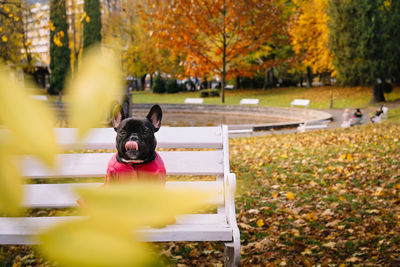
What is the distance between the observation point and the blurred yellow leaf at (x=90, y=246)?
0.19 metres

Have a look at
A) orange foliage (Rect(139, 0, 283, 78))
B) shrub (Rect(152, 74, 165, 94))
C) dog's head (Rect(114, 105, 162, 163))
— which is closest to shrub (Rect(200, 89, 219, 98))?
shrub (Rect(152, 74, 165, 94))

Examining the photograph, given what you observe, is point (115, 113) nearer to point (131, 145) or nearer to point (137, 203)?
point (137, 203)

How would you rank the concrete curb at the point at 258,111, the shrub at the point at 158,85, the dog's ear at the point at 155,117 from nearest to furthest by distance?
the dog's ear at the point at 155,117, the concrete curb at the point at 258,111, the shrub at the point at 158,85

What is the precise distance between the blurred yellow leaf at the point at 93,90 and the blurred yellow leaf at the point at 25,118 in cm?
2

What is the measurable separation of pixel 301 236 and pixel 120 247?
12.8 ft

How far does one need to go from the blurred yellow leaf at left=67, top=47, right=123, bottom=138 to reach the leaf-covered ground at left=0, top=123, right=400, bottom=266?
4.61 ft

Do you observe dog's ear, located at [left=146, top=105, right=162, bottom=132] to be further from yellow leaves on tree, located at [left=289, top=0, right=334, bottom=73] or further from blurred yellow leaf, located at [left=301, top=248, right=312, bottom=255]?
yellow leaves on tree, located at [left=289, top=0, right=334, bottom=73]

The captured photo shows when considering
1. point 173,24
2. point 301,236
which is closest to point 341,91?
point 173,24

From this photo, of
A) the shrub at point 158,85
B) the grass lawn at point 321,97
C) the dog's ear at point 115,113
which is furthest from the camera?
the shrub at point 158,85

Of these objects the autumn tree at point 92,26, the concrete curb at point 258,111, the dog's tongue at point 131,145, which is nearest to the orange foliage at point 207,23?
the concrete curb at point 258,111

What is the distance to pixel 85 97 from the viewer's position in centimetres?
24

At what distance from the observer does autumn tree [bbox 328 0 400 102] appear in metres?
19.1

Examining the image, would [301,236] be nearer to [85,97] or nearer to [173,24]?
[85,97]

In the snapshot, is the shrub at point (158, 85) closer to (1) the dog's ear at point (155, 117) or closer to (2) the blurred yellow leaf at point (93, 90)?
(1) the dog's ear at point (155, 117)
